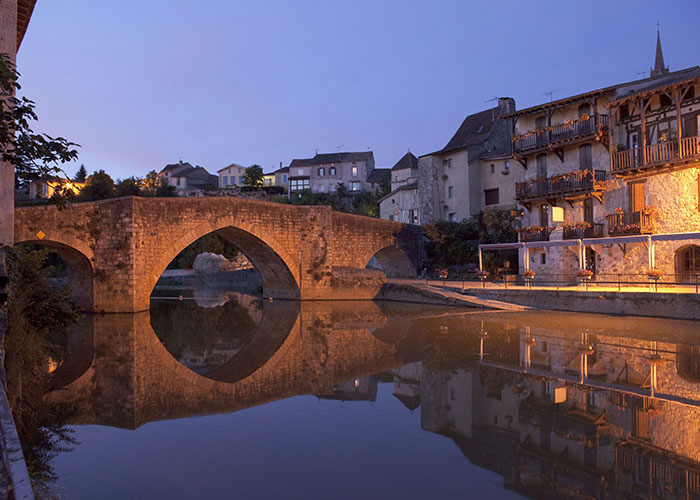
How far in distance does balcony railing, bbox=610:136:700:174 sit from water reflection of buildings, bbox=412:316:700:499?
33.9 ft

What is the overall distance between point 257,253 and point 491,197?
54.1 ft

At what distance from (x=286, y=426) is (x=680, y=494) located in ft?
13.2

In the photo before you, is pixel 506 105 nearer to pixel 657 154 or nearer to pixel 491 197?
pixel 491 197

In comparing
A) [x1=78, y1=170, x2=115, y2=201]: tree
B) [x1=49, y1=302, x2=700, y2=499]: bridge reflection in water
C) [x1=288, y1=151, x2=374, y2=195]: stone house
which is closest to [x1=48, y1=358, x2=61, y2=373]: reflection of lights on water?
[x1=49, y1=302, x2=700, y2=499]: bridge reflection in water

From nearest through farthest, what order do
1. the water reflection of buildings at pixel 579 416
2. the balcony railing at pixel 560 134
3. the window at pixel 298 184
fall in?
1. the water reflection of buildings at pixel 579 416
2. the balcony railing at pixel 560 134
3. the window at pixel 298 184

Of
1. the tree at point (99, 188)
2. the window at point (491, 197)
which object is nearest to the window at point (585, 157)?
the window at point (491, 197)

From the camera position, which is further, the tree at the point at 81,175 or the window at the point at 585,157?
the tree at the point at 81,175

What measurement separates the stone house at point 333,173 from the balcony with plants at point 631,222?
4206cm

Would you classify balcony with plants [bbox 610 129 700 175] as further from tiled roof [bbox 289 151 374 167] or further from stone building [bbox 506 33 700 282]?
tiled roof [bbox 289 151 374 167]

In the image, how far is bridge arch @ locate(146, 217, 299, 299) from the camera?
20.3 meters

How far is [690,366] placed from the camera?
901 centimetres

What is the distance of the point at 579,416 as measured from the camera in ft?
21.4

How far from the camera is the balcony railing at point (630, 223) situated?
19.9 m

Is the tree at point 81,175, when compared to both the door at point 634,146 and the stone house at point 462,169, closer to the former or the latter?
the stone house at point 462,169
